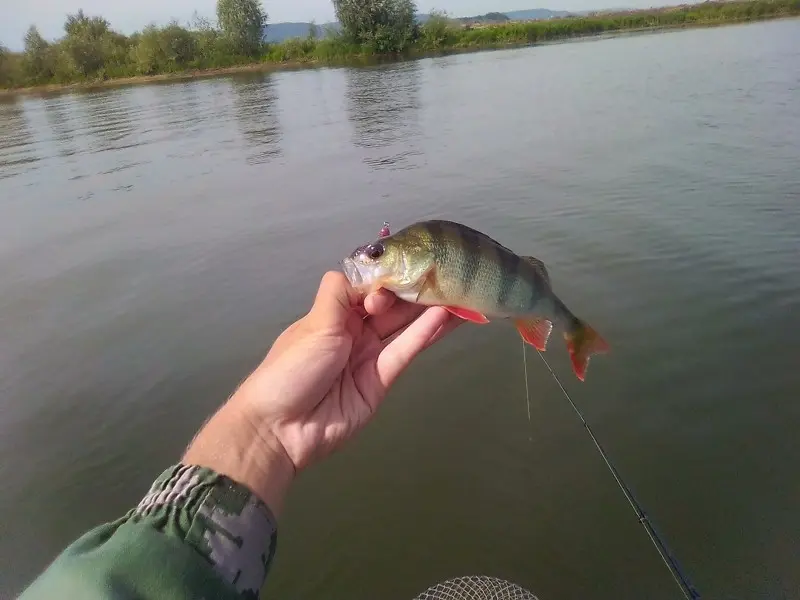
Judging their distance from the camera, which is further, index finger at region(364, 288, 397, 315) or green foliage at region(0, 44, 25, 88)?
green foliage at region(0, 44, 25, 88)

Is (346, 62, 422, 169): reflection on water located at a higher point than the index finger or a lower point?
lower

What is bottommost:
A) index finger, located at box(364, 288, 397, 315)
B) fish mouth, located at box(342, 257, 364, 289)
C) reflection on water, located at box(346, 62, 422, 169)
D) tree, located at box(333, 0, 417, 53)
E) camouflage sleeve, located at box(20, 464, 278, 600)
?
reflection on water, located at box(346, 62, 422, 169)

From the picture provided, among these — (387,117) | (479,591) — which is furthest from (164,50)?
(479,591)

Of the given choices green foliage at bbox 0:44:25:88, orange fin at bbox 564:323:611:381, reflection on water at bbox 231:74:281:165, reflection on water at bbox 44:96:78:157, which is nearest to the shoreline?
green foliage at bbox 0:44:25:88

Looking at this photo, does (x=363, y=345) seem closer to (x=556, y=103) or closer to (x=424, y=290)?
(x=424, y=290)

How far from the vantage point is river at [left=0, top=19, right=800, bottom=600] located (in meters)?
4.46

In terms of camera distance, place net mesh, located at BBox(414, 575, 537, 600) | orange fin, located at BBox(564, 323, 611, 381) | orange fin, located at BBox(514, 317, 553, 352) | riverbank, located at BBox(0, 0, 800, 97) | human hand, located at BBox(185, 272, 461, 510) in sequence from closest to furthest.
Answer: human hand, located at BBox(185, 272, 461, 510) < orange fin, located at BBox(514, 317, 553, 352) < orange fin, located at BBox(564, 323, 611, 381) < net mesh, located at BBox(414, 575, 537, 600) < riverbank, located at BBox(0, 0, 800, 97)

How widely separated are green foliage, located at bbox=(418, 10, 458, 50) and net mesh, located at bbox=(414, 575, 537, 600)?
64399 mm

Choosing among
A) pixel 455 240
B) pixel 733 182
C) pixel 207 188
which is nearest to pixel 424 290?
pixel 455 240

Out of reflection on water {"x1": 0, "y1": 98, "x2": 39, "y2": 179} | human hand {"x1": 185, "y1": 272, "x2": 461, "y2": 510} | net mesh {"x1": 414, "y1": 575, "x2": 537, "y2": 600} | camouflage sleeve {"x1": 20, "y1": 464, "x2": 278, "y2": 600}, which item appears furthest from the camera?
reflection on water {"x1": 0, "y1": 98, "x2": 39, "y2": 179}

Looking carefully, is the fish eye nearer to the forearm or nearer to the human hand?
the human hand

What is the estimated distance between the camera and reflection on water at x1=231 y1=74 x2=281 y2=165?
59.9 feet

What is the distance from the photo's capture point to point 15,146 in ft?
76.9

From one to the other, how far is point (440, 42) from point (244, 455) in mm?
66658
